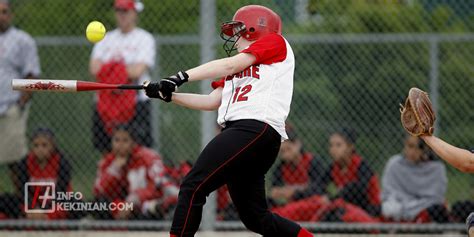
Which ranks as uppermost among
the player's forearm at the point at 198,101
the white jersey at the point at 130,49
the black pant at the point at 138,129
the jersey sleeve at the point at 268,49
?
the jersey sleeve at the point at 268,49

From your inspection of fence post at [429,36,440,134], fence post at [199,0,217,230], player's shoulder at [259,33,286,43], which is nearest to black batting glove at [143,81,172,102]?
player's shoulder at [259,33,286,43]

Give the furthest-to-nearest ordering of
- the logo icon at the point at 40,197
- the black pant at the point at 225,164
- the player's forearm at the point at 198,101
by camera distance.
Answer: the logo icon at the point at 40,197 < the player's forearm at the point at 198,101 < the black pant at the point at 225,164

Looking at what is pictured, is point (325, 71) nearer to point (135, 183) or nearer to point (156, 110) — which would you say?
point (156, 110)

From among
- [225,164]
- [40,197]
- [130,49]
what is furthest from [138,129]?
[225,164]

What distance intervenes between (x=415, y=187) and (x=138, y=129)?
7.61 feet

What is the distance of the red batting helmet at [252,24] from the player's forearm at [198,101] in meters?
0.36

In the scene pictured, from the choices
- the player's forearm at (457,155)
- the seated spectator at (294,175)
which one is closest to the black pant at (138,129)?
the seated spectator at (294,175)

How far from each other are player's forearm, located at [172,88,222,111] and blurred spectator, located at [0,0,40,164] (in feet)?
9.20

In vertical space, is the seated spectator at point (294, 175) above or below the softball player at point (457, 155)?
below

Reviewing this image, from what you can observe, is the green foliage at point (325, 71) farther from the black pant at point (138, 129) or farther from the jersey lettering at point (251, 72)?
the jersey lettering at point (251, 72)

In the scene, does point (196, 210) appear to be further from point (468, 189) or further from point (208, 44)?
point (468, 189)

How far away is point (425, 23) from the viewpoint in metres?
7.91

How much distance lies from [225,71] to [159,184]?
260 cm

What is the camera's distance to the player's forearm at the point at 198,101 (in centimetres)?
532
